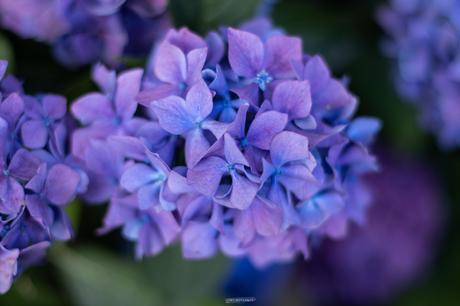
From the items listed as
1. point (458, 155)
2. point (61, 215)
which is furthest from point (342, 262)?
point (61, 215)

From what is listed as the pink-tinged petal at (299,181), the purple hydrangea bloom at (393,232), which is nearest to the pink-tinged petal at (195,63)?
the pink-tinged petal at (299,181)

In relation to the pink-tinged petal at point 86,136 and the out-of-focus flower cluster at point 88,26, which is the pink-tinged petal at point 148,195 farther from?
the out-of-focus flower cluster at point 88,26

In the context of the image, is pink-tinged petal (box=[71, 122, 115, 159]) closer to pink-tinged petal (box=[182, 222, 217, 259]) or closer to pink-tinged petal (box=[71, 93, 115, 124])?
pink-tinged petal (box=[71, 93, 115, 124])

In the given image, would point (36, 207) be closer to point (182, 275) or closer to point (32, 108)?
point (32, 108)

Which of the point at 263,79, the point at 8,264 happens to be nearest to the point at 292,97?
the point at 263,79

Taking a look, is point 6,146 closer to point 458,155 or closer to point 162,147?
point 162,147

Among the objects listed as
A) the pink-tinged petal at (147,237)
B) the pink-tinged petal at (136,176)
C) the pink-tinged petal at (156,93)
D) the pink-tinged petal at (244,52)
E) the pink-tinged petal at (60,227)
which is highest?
the pink-tinged petal at (244,52)

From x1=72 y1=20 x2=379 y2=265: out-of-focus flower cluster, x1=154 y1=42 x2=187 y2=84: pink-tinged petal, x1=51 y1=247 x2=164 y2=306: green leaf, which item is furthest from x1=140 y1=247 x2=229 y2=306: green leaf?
x1=154 y1=42 x2=187 y2=84: pink-tinged petal
